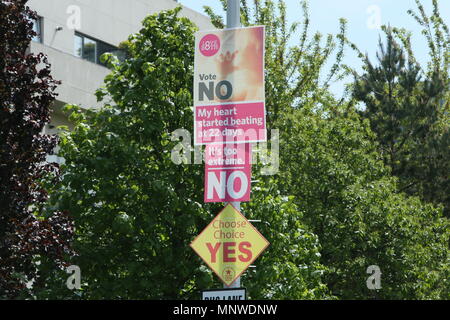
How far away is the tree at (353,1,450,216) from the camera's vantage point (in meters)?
30.2

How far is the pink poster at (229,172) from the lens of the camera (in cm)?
1312

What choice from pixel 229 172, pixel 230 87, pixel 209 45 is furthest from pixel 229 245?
pixel 209 45

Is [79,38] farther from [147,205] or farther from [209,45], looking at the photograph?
[209,45]

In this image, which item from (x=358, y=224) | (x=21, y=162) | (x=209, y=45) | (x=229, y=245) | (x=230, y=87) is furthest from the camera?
(x=358, y=224)

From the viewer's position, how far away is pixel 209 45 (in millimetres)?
13391

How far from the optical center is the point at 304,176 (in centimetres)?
2419

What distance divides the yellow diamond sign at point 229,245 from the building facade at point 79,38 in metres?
18.1

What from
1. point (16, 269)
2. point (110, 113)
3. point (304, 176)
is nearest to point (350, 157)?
point (304, 176)

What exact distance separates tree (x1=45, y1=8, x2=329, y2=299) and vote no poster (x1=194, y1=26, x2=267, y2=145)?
300 centimetres

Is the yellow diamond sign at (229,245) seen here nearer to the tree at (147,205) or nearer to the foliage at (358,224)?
the tree at (147,205)

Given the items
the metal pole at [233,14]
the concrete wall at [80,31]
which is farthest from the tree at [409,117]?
the metal pole at [233,14]

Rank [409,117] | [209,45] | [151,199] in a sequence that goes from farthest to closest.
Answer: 1. [409,117]
2. [151,199]
3. [209,45]

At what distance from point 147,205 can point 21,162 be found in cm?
325
